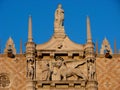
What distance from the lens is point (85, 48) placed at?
959 inches

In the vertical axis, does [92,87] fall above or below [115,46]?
below

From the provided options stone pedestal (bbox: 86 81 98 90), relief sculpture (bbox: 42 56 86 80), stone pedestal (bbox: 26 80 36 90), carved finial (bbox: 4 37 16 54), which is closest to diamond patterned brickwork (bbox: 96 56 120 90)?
stone pedestal (bbox: 86 81 98 90)

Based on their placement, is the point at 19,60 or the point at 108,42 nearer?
the point at 19,60

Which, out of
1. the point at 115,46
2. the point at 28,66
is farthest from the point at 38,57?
the point at 115,46

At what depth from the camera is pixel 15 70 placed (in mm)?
24500

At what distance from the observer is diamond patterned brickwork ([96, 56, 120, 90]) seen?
2439 centimetres

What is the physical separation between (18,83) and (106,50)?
490 cm

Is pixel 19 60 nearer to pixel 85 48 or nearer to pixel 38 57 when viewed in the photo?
pixel 38 57

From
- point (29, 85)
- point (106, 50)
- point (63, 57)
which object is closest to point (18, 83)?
point (29, 85)

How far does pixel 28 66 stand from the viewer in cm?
2402

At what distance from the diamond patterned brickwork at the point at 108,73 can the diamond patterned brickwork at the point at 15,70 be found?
3876 millimetres

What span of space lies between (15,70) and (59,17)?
12.1 ft

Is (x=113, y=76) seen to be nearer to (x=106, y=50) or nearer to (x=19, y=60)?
(x=106, y=50)

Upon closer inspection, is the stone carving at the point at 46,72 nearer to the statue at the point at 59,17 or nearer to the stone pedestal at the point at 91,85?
Result: the stone pedestal at the point at 91,85
